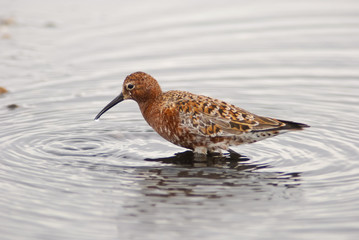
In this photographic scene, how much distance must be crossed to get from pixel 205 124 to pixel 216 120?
0.67 ft

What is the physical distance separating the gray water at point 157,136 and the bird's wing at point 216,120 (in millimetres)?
524

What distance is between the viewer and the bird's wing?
36.9ft

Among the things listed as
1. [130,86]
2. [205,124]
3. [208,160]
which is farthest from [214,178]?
[130,86]

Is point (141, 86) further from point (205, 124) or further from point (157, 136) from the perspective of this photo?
point (205, 124)

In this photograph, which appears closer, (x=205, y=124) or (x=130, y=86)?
(x=205, y=124)

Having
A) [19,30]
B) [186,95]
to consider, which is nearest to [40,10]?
[19,30]

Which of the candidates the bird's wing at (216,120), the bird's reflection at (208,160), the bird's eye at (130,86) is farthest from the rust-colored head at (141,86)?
the bird's reflection at (208,160)

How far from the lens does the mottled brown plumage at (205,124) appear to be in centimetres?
1125

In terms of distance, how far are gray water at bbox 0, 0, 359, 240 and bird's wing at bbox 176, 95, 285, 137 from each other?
524mm

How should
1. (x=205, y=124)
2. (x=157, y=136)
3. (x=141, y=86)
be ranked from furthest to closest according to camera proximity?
(x=157, y=136) → (x=141, y=86) → (x=205, y=124)

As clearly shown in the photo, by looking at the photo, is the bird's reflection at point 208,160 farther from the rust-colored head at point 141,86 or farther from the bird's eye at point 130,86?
the bird's eye at point 130,86

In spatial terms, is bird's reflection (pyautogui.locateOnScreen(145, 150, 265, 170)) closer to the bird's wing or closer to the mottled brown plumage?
the mottled brown plumage

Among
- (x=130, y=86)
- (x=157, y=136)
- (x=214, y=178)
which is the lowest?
(x=214, y=178)

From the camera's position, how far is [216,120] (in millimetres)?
11398
